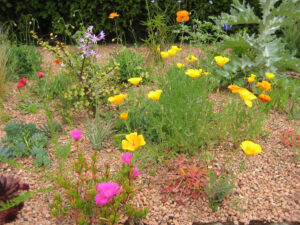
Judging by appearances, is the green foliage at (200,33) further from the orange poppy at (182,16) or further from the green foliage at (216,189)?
the green foliage at (216,189)

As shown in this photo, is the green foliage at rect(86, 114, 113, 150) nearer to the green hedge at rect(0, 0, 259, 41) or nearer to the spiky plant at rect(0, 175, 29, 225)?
the spiky plant at rect(0, 175, 29, 225)

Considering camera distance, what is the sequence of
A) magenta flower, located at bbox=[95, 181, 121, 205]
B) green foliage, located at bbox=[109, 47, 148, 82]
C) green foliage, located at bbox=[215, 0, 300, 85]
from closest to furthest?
magenta flower, located at bbox=[95, 181, 121, 205]
green foliage, located at bbox=[215, 0, 300, 85]
green foliage, located at bbox=[109, 47, 148, 82]

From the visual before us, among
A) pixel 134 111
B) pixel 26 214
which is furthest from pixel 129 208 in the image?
pixel 134 111

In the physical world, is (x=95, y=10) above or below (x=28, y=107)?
above

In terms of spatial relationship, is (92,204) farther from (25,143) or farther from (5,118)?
(5,118)

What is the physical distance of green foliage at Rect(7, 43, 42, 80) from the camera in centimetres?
438

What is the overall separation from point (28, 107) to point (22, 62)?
1207 mm

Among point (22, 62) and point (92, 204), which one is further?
point (22, 62)

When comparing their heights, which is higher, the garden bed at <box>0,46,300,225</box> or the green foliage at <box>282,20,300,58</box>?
the green foliage at <box>282,20,300,58</box>

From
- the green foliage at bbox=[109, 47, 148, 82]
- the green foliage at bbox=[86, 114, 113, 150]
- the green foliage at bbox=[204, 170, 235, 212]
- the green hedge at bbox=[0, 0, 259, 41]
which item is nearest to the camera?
the green foliage at bbox=[204, 170, 235, 212]

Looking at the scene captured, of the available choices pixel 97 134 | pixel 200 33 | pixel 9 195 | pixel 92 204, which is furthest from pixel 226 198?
pixel 200 33

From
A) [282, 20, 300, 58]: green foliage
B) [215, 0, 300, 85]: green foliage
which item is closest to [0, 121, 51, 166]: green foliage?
[215, 0, 300, 85]: green foliage

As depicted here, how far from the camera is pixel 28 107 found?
359 cm

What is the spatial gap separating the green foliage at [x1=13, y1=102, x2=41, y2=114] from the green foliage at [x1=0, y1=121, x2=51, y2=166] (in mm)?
593
